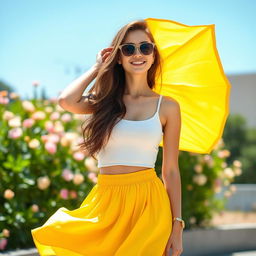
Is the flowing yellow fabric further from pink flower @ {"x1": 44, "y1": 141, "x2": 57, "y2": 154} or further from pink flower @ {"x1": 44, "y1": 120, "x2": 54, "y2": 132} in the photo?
pink flower @ {"x1": 44, "y1": 120, "x2": 54, "y2": 132}

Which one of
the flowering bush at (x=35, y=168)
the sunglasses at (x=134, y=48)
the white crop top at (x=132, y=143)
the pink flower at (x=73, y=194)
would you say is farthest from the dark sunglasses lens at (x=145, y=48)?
the pink flower at (x=73, y=194)

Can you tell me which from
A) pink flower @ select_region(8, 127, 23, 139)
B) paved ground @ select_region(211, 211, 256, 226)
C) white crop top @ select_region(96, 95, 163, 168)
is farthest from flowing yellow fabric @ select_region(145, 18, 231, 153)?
paved ground @ select_region(211, 211, 256, 226)

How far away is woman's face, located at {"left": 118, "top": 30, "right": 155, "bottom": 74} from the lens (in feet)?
10.7

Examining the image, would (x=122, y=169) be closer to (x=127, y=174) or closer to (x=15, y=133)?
(x=127, y=174)

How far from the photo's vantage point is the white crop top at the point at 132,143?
3094 mm

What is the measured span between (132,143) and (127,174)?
181 mm

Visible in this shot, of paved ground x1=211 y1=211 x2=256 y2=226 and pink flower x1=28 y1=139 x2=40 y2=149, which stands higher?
pink flower x1=28 y1=139 x2=40 y2=149

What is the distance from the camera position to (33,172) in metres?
5.87

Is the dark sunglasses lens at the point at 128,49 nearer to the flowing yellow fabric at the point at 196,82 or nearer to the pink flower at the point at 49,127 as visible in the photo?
the flowing yellow fabric at the point at 196,82

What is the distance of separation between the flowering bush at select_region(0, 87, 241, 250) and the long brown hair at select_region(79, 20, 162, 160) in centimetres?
225

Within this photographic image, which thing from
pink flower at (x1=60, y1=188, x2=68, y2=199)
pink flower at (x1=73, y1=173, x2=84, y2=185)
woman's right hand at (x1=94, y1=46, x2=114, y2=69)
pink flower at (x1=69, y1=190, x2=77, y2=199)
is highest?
woman's right hand at (x1=94, y1=46, x2=114, y2=69)

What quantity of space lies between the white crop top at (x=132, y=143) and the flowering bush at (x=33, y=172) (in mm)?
2464

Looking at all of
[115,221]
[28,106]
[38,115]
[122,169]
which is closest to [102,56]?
[122,169]

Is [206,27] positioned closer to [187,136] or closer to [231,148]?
[187,136]
